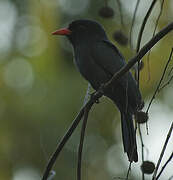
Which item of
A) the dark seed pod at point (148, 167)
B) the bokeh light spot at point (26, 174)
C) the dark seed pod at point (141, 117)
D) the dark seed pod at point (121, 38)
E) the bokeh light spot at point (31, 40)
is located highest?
the dark seed pod at point (121, 38)

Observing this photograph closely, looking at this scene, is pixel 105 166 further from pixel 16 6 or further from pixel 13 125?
pixel 16 6

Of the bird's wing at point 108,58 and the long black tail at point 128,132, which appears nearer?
the long black tail at point 128,132

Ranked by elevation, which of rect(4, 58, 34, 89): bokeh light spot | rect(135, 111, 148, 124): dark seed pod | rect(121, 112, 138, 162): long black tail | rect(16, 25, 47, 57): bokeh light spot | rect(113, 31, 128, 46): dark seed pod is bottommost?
rect(4, 58, 34, 89): bokeh light spot

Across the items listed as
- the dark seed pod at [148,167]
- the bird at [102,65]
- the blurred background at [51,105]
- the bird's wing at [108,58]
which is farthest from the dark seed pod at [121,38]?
the blurred background at [51,105]

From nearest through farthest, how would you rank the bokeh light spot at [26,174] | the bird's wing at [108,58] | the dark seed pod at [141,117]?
1. the dark seed pod at [141,117]
2. the bird's wing at [108,58]
3. the bokeh light spot at [26,174]

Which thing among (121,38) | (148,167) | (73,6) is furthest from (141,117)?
(73,6)

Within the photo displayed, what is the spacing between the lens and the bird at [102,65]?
173 inches

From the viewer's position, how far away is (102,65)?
15.5 ft

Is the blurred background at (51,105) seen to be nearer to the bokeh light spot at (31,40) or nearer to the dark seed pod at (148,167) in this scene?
the bokeh light spot at (31,40)

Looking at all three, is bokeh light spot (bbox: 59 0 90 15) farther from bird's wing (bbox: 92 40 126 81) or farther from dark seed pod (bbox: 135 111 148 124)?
dark seed pod (bbox: 135 111 148 124)

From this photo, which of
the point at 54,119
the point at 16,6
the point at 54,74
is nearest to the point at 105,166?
the point at 54,119

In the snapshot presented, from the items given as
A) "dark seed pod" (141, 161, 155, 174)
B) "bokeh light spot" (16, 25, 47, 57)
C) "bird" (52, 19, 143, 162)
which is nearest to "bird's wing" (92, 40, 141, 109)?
"bird" (52, 19, 143, 162)

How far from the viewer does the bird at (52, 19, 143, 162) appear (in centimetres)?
441

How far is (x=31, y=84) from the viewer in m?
7.51
